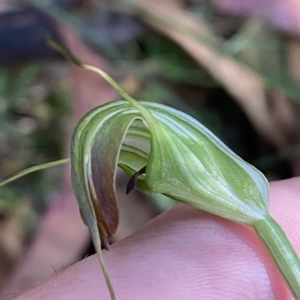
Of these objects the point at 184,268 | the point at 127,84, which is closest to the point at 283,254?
the point at 184,268

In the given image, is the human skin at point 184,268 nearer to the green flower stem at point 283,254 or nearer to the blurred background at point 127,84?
the green flower stem at point 283,254

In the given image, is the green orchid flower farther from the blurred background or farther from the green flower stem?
the blurred background

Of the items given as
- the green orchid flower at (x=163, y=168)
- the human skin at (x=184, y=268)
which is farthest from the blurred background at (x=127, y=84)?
the green orchid flower at (x=163, y=168)

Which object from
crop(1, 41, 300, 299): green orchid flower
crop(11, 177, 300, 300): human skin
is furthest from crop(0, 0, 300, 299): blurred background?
crop(1, 41, 300, 299): green orchid flower

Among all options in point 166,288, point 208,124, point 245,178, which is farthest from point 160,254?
point 208,124

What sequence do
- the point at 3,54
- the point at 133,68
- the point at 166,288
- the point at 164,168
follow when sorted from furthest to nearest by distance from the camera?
the point at 133,68, the point at 3,54, the point at 166,288, the point at 164,168

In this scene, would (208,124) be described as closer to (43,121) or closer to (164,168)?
(43,121)
